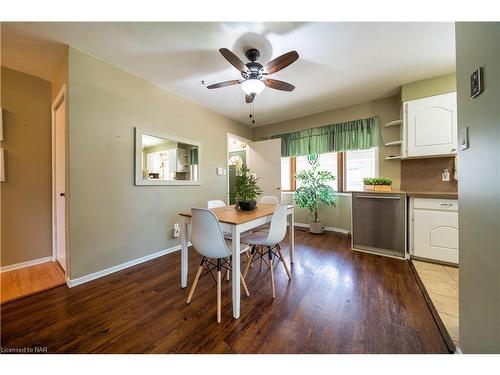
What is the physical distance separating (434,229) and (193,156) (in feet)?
11.6

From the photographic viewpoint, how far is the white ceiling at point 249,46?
64.7 inches

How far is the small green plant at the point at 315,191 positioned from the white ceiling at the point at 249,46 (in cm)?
161

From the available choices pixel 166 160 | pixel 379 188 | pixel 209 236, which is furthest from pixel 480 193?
pixel 166 160

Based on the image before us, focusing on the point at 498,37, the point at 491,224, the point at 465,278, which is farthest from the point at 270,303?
the point at 498,37

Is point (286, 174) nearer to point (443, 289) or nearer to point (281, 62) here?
point (281, 62)

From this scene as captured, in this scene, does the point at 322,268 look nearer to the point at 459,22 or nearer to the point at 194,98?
the point at 459,22

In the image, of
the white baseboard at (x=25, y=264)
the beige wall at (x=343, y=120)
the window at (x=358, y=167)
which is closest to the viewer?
the white baseboard at (x=25, y=264)

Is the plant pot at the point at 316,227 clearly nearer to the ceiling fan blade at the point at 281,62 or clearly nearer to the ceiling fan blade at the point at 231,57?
the ceiling fan blade at the point at 281,62

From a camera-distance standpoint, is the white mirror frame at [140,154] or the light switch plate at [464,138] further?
the white mirror frame at [140,154]

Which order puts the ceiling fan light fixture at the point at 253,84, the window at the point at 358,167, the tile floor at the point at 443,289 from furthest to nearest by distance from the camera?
the window at the point at 358,167, the ceiling fan light fixture at the point at 253,84, the tile floor at the point at 443,289

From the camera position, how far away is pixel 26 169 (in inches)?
89.5

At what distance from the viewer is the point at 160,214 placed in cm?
268

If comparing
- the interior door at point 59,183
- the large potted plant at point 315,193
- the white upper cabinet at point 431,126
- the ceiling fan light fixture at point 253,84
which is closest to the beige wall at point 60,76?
the interior door at point 59,183

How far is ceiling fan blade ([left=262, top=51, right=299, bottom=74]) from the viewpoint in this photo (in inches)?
60.7
